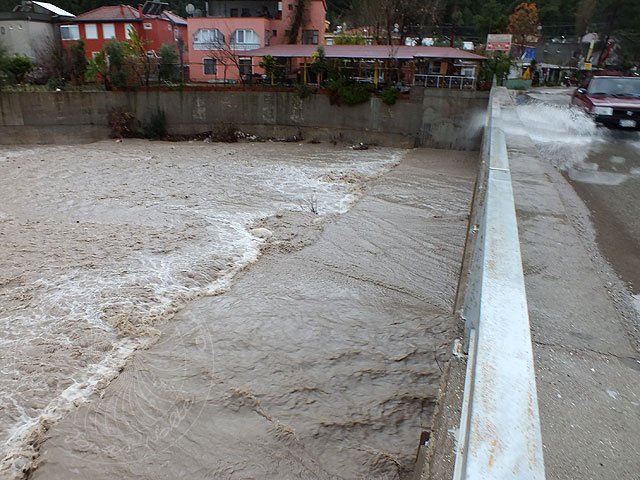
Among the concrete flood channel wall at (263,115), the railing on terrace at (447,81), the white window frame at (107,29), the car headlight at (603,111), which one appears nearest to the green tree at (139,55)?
the concrete flood channel wall at (263,115)

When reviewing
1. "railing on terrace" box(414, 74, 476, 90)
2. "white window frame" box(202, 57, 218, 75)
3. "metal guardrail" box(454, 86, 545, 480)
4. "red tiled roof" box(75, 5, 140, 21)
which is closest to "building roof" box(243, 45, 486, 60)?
"railing on terrace" box(414, 74, 476, 90)

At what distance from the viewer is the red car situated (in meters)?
13.1

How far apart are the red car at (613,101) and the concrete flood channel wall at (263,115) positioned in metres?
7.78

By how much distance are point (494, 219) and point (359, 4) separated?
46.2 meters

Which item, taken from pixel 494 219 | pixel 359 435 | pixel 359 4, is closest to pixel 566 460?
pixel 494 219

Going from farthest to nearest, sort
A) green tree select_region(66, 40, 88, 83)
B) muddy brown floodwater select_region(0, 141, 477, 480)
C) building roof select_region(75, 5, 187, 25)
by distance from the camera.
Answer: building roof select_region(75, 5, 187, 25)
green tree select_region(66, 40, 88, 83)
muddy brown floodwater select_region(0, 141, 477, 480)

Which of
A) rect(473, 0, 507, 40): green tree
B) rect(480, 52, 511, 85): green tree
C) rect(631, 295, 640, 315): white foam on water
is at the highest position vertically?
rect(473, 0, 507, 40): green tree

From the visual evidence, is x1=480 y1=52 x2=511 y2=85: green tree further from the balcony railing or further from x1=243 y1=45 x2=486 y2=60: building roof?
the balcony railing

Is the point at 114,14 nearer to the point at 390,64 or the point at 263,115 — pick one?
the point at 263,115

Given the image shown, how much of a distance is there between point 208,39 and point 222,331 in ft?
107

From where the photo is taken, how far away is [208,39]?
3528 cm

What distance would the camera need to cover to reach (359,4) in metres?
44.5

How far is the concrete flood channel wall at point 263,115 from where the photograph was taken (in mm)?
23312

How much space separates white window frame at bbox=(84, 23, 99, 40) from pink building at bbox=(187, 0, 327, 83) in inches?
339
